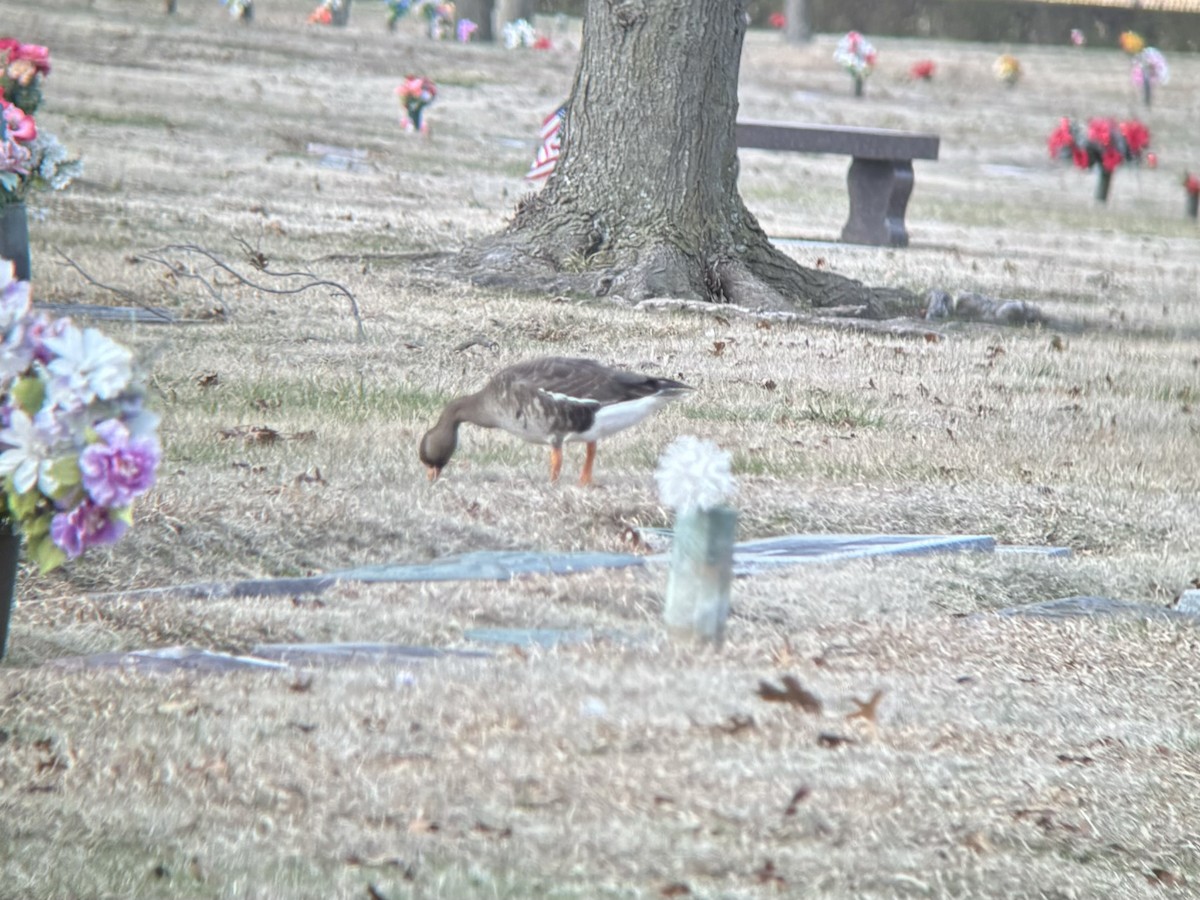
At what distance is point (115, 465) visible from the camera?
168 inches

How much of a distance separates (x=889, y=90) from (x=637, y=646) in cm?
3448

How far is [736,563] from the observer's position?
6160 mm

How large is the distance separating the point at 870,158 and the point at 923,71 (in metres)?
22.9

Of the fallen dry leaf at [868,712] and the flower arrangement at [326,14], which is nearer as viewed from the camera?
the fallen dry leaf at [868,712]

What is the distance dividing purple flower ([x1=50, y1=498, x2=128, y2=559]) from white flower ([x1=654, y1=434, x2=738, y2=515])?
1.42 m

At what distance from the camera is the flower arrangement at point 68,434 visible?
4.29 metres

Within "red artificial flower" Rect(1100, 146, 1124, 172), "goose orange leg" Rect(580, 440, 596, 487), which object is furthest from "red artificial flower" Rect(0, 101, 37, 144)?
"red artificial flower" Rect(1100, 146, 1124, 172)

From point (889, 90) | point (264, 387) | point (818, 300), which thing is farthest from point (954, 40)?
point (264, 387)

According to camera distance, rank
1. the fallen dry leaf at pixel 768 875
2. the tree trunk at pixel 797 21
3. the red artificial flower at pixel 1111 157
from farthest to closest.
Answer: the tree trunk at pixel 797 21 → the red artificial flower at pixel 1111 157 → the fallen dry leaf at pixel 768 875

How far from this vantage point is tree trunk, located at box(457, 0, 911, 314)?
38.5 ft

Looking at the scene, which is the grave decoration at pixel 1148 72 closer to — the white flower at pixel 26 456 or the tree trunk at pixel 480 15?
the tree trunk at pixel 480 15

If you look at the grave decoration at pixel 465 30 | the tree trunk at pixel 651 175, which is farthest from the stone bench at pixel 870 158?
the grave decoration at pixel 465 30

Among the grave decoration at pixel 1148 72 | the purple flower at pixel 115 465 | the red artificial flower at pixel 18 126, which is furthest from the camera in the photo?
the grave decoration at pixel 1148 72

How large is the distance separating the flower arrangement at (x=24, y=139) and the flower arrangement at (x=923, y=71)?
3183 cm
